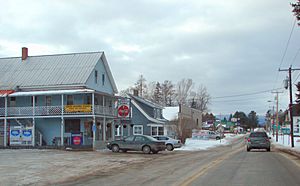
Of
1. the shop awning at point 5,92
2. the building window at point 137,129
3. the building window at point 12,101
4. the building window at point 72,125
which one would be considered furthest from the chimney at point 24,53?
the building window at point 137,129

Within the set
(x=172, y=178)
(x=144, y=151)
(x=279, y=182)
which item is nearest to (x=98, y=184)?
(x=172, y=178)

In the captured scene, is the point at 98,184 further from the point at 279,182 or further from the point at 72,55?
the point at 72,55

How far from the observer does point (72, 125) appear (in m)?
40.6

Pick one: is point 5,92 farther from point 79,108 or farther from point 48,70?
point 79,108

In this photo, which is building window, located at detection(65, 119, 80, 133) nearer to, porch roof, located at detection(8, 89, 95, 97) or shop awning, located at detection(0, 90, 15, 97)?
porch roof, located at detection(8, 89, 95, 97)

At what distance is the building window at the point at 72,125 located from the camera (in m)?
40.4

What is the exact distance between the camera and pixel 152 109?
58.8 metres

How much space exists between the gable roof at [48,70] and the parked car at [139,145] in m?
9.21

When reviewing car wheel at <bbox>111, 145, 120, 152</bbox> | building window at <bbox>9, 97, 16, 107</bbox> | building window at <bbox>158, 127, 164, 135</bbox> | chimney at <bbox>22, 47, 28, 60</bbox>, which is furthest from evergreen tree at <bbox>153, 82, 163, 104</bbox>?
car wheel at <bbox>111, 145, 120, 152</bbox>

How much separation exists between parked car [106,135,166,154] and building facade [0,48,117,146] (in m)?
4.11

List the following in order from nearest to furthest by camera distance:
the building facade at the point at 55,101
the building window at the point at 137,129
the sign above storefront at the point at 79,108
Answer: the sign above storefront at the point at 79,108
the building facade at the point at 55,101
the building window at the point at 137,129

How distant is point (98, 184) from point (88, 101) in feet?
91.6

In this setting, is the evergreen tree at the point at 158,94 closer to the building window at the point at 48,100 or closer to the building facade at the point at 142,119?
the building facade at the point at 142,119

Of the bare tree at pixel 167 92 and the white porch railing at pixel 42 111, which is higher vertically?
the bare tree at pixel 167 92
